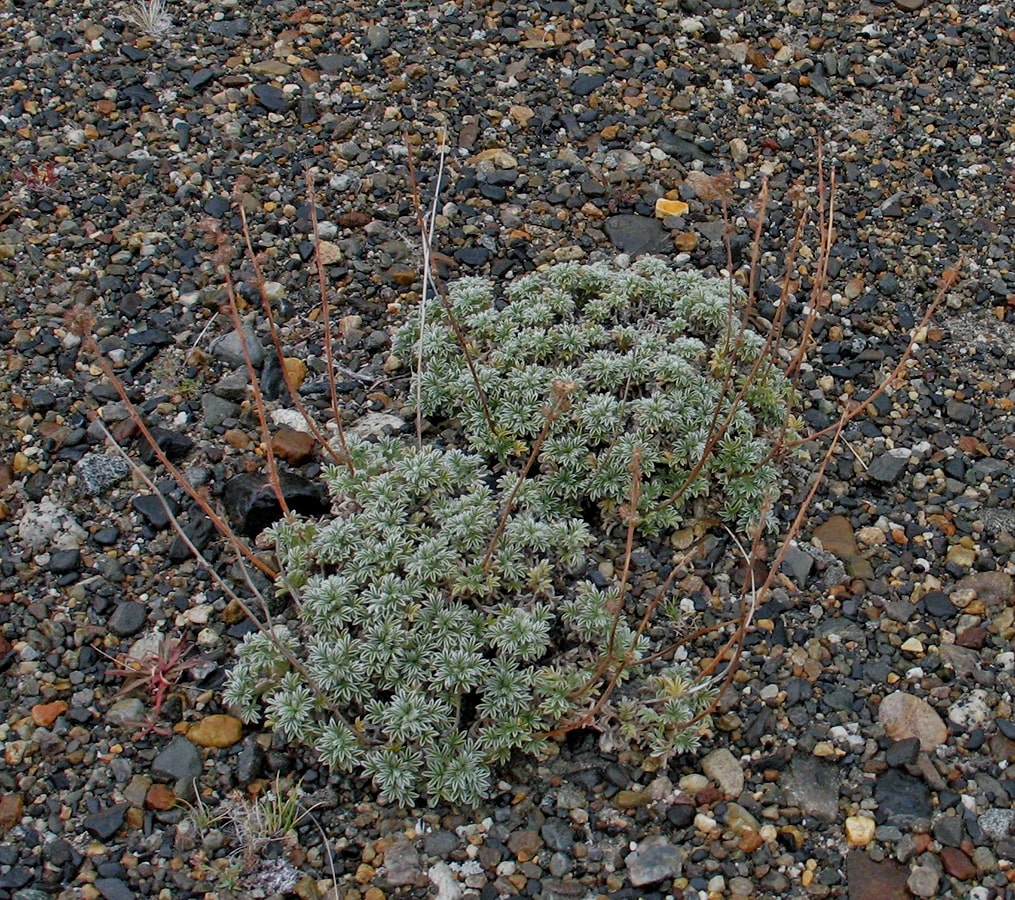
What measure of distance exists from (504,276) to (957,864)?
2.99m

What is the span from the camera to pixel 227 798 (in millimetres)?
3621

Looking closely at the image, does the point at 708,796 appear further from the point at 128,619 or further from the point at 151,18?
the point at 151,18

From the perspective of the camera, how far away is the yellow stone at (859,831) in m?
3.47

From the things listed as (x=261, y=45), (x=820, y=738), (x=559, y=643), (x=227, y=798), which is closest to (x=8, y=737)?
(x=227, y=798)

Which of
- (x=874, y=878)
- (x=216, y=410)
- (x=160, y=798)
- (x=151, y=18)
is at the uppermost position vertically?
(x=151, y=18)

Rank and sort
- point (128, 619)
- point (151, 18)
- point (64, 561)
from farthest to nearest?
1. point (151, 18)
2. point (64, 561)
3. point (128, 619)

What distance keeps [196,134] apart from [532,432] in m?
2.69

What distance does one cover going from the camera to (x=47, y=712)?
3816 mm

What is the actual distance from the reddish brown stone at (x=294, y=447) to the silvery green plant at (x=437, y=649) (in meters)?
0.54

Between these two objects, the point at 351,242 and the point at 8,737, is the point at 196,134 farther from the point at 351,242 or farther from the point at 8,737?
the point at 8,737

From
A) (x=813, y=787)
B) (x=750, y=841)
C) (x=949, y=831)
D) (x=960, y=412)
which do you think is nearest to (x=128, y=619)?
(x=750, y=841)

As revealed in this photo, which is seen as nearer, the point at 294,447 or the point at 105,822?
the point at 105,822

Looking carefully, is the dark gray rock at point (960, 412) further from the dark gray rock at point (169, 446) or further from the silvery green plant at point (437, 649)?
the dark gray rock at point (169, 446)

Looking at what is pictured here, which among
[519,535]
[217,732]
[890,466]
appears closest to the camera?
[217,732]
